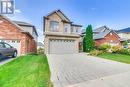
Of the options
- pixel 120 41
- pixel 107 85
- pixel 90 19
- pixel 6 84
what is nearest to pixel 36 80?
pixel 6 84

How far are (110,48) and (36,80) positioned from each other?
21729 mm

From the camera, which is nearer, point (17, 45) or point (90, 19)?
point (17, 45)

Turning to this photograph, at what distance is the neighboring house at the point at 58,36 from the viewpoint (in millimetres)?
27706

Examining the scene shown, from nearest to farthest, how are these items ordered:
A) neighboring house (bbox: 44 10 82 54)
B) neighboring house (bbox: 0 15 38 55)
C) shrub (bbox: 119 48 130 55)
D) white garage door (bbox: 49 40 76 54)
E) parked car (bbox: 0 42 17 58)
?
parked car (bbox: 0 42 17 58), neighboring house (bbox: 0 15 38 55), shrub (bbox: 119 48 130 55), neighboring house (bbox: 44 10 82 54), white garage door (bbox: 49 40 76 54)

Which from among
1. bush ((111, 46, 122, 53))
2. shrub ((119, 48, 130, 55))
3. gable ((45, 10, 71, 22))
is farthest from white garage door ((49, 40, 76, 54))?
shrub ((119, 48, 130, 55))

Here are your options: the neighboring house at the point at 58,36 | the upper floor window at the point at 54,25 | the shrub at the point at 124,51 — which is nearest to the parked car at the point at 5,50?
the neighboring house at the point at 58,36

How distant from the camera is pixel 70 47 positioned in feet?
97.7

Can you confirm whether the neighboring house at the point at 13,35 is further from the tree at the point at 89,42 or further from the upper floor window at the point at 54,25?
the tree at the point at 89,42

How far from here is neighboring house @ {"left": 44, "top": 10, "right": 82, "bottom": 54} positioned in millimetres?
27706

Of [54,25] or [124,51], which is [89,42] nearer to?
[54,25]

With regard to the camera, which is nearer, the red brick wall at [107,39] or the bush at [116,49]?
the bush at [116,49]

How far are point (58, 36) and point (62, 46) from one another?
1.89 m

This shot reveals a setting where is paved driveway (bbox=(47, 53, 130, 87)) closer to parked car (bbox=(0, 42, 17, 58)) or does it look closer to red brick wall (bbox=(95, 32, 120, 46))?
parked car (bbox=(0, 42, 17, 58))

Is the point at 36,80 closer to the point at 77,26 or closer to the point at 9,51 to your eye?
the point at 9,51
